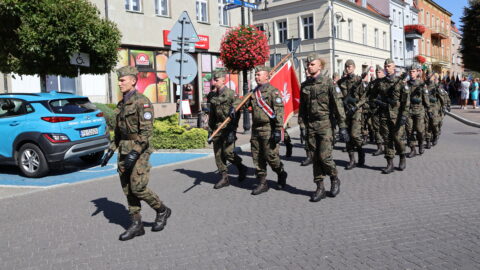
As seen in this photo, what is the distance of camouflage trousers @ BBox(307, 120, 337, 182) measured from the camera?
6207 mm

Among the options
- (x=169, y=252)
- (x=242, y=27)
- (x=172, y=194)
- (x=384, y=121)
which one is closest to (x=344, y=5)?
(x=242, y=27)

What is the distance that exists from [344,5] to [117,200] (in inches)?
1315

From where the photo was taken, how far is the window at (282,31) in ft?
123

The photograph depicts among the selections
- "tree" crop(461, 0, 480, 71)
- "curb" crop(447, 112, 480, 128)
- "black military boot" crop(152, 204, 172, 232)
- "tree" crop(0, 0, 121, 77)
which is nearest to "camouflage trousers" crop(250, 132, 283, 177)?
"black military boot" crop(152, 204, 172, 232)

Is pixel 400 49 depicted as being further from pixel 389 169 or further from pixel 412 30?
pixel 389 169

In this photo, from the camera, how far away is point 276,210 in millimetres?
5719

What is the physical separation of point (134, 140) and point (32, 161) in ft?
15.9

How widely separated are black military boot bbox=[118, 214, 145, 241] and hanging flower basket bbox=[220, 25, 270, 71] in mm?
11553

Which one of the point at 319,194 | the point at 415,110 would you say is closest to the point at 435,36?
the point at 415,110

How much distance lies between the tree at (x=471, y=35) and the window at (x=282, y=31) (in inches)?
659

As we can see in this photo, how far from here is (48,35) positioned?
11.4m

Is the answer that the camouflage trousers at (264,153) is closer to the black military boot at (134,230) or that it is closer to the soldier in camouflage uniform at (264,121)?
the soldier in camouflage uniform at (264,121)

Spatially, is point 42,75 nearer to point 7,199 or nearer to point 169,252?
point 7,199

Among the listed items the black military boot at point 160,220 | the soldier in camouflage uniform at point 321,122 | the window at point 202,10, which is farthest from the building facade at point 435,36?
the black military boot at point 160,220
